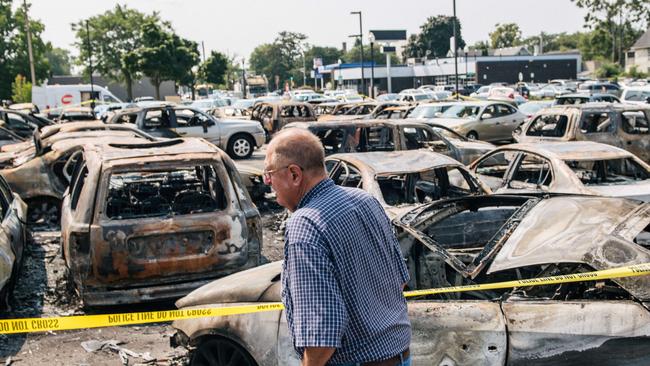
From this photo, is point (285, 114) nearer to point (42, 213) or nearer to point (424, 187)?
point (42, 213)

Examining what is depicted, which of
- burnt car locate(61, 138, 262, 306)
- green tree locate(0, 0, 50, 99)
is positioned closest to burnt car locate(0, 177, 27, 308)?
burnt car locate(61, 138, 262, 306)

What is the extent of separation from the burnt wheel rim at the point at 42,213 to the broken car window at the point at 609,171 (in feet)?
23.8

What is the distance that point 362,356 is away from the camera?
8.20ft

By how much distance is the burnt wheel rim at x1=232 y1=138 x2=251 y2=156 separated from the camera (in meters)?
20.1

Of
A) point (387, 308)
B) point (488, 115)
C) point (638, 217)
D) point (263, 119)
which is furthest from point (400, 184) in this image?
point (263, 119)

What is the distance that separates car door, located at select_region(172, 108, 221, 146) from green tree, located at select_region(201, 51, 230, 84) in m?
40.0

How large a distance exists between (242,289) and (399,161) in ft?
12.5

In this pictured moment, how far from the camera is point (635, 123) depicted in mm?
14539

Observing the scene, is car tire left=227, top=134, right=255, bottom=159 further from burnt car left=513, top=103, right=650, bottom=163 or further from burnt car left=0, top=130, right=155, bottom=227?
burnt car left=0, top=130, right=155, bottom=227

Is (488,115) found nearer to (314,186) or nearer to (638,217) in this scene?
(638,217)

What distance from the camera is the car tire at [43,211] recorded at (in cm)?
1020

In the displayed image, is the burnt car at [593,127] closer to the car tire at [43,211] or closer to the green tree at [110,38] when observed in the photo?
the car tire at [43,211]

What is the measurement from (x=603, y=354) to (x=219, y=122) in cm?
1707

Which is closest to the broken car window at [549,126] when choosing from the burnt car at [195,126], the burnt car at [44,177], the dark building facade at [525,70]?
the burnt car at [44,177]
